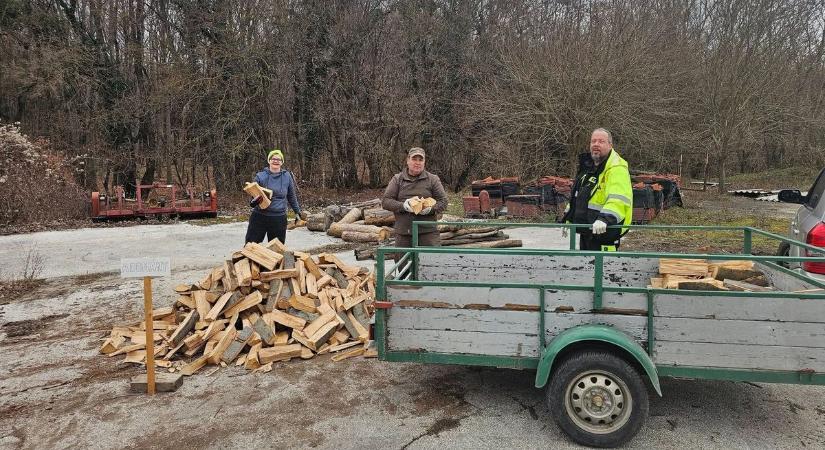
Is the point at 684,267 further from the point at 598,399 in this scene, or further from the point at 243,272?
the point at 243,272

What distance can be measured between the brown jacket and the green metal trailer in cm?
199

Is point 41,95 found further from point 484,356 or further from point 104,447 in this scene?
point 484,356

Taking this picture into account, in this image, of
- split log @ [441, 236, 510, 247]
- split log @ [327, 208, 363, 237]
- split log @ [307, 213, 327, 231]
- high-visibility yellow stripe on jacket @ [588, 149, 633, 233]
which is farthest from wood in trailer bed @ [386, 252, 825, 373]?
split log @ [307, 213, 327, 231]

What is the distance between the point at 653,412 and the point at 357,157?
2171 centimetres

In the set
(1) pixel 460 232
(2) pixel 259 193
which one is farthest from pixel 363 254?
(2) pixel 259 193

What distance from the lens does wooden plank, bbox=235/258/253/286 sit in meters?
5.15

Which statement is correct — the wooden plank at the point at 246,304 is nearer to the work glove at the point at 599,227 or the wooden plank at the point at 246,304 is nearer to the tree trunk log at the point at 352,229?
the work glove at the point at 599,227

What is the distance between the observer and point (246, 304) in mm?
5152

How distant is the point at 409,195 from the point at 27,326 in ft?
14.6

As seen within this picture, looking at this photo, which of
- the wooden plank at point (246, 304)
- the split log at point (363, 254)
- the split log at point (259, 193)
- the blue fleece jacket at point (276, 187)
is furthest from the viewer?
the split log at point (363, 254)

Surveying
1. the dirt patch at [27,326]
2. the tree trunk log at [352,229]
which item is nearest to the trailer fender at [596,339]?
the dirt patch at [27,326]

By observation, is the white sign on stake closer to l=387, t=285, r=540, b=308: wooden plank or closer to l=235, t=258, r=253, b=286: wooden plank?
l=235, t=258, r=253, b=286: wooden plank

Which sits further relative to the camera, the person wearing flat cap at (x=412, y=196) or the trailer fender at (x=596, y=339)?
the person wearing flat cap at (x=412, y=196)

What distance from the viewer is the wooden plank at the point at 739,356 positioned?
303 cm
